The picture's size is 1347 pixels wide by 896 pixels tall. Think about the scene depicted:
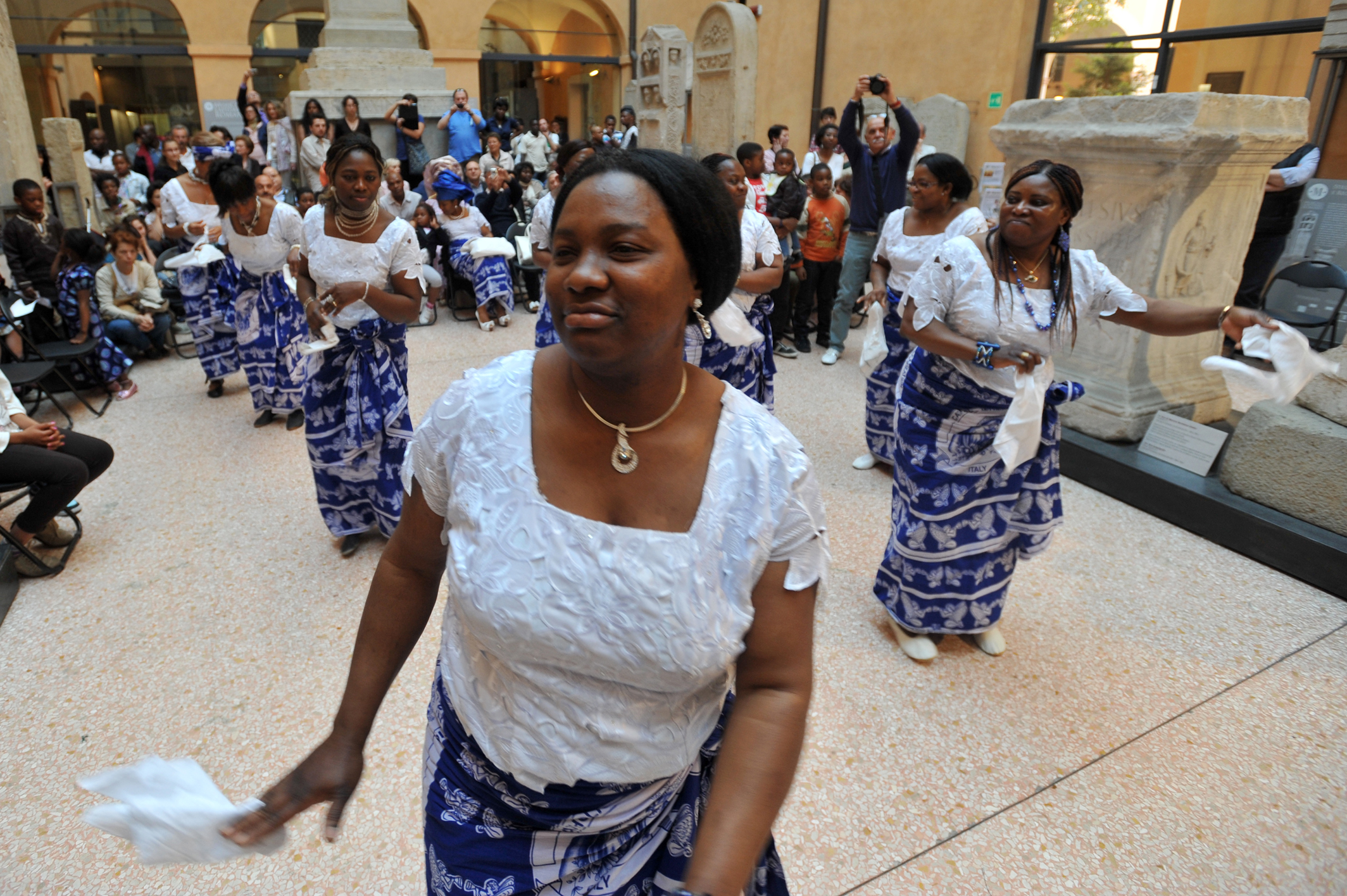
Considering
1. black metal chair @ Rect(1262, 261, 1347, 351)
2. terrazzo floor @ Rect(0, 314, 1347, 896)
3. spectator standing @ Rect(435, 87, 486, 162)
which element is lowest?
terrazzo floor @ Rect(0, 314, 1347, 896)

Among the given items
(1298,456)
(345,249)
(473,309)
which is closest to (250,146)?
(473,309)

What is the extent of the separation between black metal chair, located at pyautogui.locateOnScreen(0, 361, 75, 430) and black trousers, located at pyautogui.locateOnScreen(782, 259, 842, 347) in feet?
17.4

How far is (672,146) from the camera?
12.3 metres

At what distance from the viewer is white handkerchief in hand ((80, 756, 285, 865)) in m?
→ 1.01

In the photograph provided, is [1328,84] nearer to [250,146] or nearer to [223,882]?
[223,882]

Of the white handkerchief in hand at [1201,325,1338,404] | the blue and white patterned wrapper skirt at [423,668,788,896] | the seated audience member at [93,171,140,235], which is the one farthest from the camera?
the seated audience member at [93,171,140,235]

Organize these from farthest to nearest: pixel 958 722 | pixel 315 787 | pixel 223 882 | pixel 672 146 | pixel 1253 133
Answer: pixel 672 146, pixel 1253 133, pixel 958 722, pixel 223 882, pixel 315 787

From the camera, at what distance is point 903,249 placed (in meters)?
4.27

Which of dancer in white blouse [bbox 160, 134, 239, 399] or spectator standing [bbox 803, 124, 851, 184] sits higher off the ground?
spectator standing [bbox 803, 124, 851, 184]

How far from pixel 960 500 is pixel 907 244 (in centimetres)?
195

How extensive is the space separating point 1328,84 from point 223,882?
929 cm

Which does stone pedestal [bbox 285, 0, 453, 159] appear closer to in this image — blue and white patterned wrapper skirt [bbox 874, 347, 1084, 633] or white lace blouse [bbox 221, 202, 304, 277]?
white lace blouse [bbox 221, 202, 304, 277]

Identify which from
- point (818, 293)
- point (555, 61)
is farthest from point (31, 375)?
point (555, 61)

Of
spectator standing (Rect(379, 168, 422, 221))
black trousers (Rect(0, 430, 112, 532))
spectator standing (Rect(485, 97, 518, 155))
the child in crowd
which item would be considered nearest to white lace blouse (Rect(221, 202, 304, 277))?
black trousers (Rect(0, 430, 112, 532))
